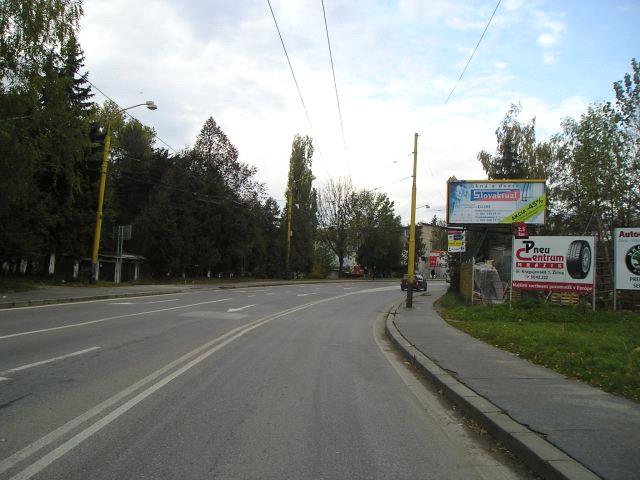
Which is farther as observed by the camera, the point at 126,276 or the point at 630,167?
the point at 126,276

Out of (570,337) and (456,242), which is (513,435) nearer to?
(570,337)

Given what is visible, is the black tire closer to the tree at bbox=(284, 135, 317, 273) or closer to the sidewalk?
the sidewalk

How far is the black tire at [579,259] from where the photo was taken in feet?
57.7

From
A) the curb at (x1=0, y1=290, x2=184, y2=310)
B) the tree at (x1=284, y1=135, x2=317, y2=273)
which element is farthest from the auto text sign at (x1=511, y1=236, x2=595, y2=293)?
the tree at (x1=284, y1=135, x2=317, y2=273)

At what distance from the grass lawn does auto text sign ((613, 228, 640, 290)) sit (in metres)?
1.04

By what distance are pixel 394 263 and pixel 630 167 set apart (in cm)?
5799

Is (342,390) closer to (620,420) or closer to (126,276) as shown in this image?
(620,420)

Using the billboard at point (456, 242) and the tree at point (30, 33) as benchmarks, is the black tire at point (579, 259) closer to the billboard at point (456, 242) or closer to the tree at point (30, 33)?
the billboard at point (456, 242)

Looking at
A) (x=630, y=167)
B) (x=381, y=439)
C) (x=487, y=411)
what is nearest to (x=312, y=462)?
(x=381, y=439)

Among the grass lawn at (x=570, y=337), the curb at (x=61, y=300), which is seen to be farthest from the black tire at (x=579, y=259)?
the curb at (x=61, y=300)

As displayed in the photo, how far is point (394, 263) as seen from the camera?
278ft

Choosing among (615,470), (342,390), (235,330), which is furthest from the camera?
(235,330)

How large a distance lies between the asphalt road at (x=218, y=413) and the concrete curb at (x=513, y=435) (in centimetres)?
18

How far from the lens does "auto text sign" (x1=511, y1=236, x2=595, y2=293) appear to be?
17.6 meters
